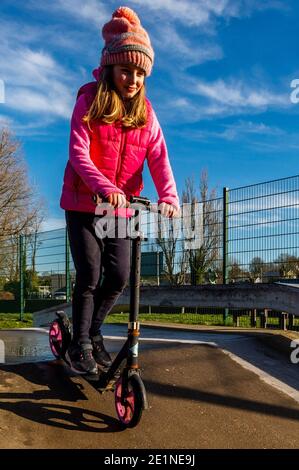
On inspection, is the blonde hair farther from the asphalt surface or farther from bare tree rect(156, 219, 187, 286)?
bare tree rect(156, 219, 187, 286)

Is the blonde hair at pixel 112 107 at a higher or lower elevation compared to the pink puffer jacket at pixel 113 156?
higher

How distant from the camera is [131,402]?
259 centimetres

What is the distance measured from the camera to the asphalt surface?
2.55 meters

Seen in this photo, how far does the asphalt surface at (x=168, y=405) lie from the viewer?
255 centimetres

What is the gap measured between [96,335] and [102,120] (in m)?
1.44

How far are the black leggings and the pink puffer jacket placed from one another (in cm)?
12

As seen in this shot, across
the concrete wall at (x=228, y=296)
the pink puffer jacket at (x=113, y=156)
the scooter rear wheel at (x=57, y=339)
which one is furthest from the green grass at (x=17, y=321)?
the pink puffer jacket at (x=113, y=156)

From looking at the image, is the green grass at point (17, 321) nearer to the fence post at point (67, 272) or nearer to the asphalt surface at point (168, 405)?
the fence post at point (67, 272)

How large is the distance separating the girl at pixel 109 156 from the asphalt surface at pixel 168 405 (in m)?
0.27

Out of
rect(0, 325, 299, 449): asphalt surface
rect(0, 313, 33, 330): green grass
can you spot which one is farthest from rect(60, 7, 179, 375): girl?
rect(0, 313, 33, 330): green grass

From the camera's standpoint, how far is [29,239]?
1501 cm

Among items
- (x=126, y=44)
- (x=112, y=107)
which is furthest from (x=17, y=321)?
(x=126, y=44)
